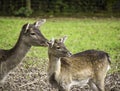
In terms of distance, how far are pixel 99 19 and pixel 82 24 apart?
278 centimetres

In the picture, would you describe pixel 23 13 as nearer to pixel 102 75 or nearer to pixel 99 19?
pixel 99 19

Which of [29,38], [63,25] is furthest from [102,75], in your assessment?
[63,25]

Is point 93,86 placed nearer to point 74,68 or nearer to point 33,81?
point 74,68

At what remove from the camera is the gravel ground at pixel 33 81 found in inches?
348

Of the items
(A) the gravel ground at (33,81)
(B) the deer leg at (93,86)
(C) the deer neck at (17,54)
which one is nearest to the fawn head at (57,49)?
(C) the deer neck at (17,54)

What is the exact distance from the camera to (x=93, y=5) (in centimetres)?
2369

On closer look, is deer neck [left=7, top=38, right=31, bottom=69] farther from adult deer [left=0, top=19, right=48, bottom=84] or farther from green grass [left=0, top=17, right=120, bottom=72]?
green grass [left=0, top=17, right=120, bottom=72]

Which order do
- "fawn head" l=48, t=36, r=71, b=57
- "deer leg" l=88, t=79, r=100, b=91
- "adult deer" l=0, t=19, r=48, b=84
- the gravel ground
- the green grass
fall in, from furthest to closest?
the green grass → the gravel ground → "deer leg" l=88, t=79, r=100, b=91 → "adult deer" l=0, t=19, r=48, b=84 → "fawn head" l=48, t=36, r=71, b=57

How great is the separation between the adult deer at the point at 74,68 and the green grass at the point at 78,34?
215 cm

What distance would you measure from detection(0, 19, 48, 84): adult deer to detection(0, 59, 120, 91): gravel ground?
3.25 ft

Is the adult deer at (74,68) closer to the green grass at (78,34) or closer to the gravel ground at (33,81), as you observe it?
the gravel ground at (33,81)

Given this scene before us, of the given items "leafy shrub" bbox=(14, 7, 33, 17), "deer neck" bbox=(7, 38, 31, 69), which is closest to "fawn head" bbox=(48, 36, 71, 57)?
"deer neck" bbox=(7, 38, 31, 69)

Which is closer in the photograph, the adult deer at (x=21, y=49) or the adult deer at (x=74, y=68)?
the adult deer at (x=74, y=68)

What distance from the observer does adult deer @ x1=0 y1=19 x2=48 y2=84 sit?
7.89m
